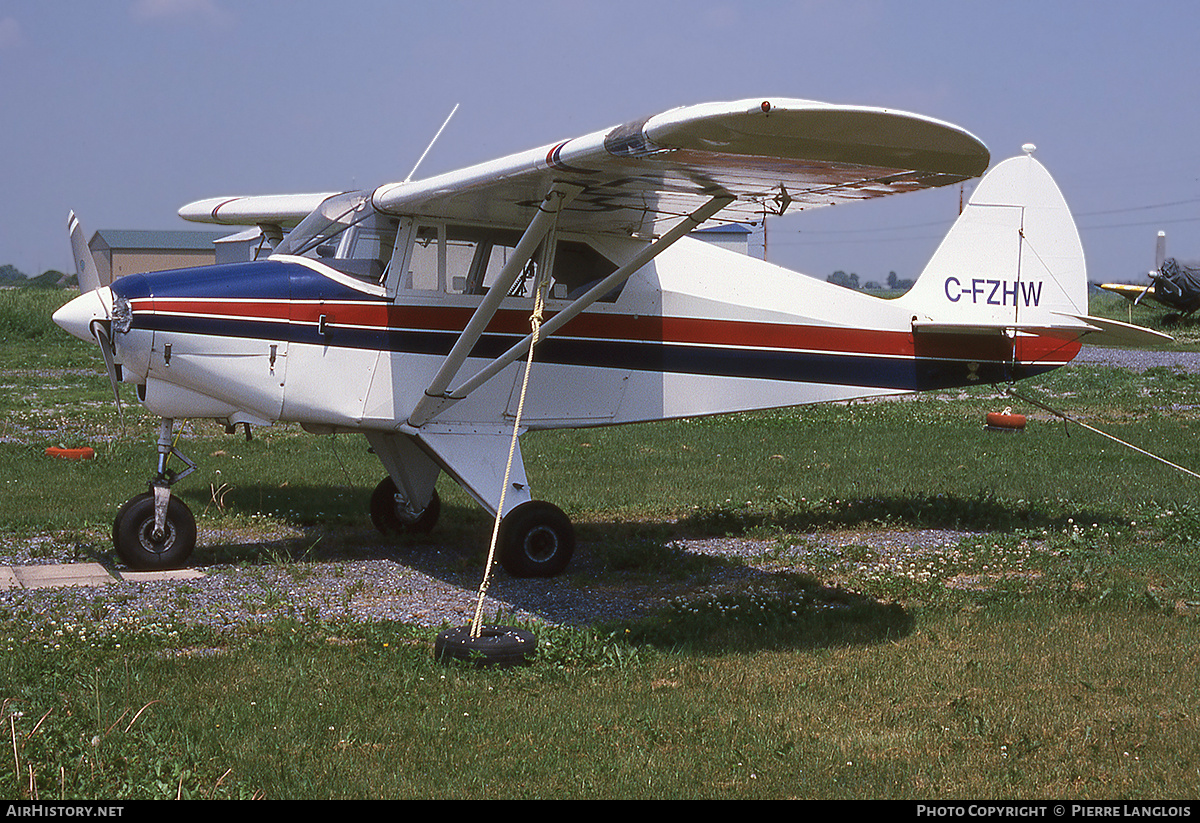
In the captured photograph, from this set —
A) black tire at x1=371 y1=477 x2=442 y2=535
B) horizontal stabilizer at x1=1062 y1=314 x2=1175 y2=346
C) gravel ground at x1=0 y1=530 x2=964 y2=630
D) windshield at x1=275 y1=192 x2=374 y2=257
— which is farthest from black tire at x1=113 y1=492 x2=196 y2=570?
horizontal stabilizer at x1=1062 y1=314 x2=1175 y2=346

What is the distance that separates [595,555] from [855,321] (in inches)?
123

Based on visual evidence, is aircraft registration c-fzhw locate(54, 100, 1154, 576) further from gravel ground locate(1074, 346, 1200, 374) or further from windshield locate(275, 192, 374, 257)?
gravel ground locate(1074, 346, 1200, 374)

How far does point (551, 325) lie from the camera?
7.97 m

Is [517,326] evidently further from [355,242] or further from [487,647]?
[487,647]

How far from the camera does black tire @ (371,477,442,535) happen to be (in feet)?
32.6

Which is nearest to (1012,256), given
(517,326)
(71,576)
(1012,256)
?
(1012,256)

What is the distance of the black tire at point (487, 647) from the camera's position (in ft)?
19.3

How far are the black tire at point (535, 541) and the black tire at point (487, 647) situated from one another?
6.27 feet

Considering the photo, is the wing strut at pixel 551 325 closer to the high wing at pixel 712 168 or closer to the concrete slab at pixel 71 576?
the high wing at pixel 712 168

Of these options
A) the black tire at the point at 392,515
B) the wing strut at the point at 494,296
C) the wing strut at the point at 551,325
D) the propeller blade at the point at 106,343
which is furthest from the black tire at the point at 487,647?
the black tire at the point at 392,515

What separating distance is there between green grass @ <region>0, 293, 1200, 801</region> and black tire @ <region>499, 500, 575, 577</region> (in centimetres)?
Answer: 22

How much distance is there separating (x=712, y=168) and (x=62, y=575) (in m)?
5.47
